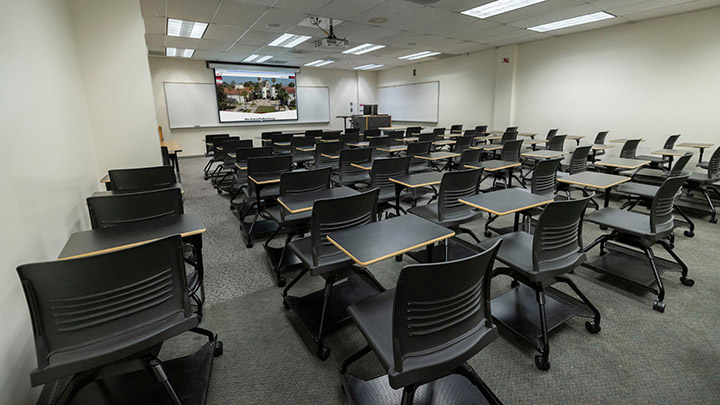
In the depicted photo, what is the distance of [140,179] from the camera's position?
294cm

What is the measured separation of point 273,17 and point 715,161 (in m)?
7.02

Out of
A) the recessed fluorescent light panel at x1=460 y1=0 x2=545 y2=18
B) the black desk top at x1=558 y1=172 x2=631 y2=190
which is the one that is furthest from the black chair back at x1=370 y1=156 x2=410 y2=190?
the recessed fluorescent light panel at x1=460 y1=0 x2=545 y2=18

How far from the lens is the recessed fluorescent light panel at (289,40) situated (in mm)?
7254

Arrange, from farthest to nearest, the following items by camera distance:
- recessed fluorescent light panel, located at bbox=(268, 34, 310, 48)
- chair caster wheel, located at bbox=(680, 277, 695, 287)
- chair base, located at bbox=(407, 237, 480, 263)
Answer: recessed fluorescent light panel, located at bbox=(268, 34, 310, 48) < chair base, located at bbox=(407, 237, 480, 263) < chair caster wheel, located at bbox=(680, 277, 695, 287)

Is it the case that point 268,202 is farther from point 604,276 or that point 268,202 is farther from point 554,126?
point 554,126

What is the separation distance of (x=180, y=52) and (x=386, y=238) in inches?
392

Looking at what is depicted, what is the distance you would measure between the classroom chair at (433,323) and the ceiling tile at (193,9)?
220 inches

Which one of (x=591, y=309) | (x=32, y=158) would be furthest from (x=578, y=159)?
(x=32, y=158)

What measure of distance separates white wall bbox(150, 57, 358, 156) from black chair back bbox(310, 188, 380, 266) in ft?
29.8

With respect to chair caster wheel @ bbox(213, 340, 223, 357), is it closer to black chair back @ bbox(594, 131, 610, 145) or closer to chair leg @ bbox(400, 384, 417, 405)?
chair leg @ bbox(400, 384, 417, 405)

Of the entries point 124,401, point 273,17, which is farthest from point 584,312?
point 273,17

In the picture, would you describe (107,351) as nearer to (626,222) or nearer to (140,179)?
(140,179)

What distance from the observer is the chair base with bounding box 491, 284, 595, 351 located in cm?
208

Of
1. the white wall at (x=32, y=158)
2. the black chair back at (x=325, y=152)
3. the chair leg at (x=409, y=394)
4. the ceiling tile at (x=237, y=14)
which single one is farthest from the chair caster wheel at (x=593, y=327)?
the ceiling tile at (x=237, y=14)
